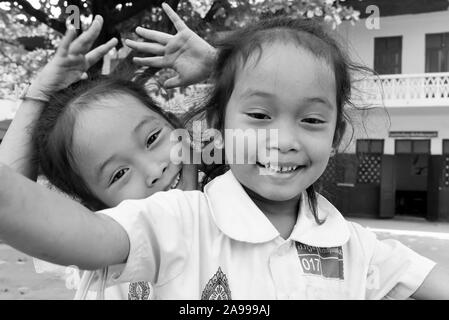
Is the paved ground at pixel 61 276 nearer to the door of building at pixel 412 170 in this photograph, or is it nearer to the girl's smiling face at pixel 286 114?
the door of building at pixel 412 170

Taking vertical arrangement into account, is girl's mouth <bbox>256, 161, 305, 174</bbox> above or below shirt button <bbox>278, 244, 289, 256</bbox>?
above

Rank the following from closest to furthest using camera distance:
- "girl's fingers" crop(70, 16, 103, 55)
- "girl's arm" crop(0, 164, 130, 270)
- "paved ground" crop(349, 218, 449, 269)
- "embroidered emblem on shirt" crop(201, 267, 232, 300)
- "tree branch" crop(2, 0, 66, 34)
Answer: "girl's arm" crop(0, 164, 130, 270) → "embroidered emblem on shirt" crop(201, 267, 232, 300) → "girl's fingers" crop(70, 16, 103, 55) → "tree branch" crop(2, 0, 66, 34) → "paved ground" crop(349, 218, 449, 269)

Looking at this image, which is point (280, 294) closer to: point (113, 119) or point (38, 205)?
point (38, 205)

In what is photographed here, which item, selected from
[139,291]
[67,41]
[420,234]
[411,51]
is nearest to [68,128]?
[67,41]

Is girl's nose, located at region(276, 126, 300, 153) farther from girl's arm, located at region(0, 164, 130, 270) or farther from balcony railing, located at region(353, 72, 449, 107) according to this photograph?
balcony railing, located at region(353, 72, 449, 107)

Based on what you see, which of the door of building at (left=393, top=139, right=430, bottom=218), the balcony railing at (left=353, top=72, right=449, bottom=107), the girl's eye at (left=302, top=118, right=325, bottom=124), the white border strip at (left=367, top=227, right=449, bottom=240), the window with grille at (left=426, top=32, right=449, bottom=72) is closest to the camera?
Result: the girl's eye at (left=302, top=118, right=325, bottom=124)

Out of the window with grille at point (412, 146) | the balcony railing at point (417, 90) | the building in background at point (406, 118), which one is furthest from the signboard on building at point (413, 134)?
the balcony railing at point (417, 90)

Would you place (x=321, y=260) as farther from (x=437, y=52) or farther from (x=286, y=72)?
(x=437, y=52)

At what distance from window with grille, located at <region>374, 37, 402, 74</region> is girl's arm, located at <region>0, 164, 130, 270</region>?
1342 cm

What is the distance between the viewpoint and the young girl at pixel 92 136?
1429 millimetres

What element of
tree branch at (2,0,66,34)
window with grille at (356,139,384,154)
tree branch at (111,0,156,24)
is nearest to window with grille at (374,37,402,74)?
window with grille at (356,139,384,154)

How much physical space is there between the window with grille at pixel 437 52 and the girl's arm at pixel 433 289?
1259 centimetres

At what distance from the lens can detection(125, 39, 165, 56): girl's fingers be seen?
1.73 m
